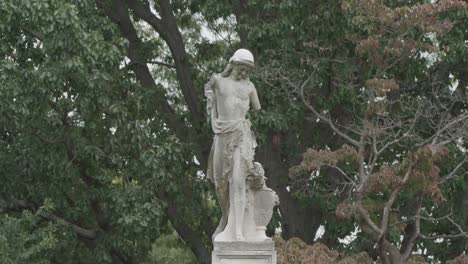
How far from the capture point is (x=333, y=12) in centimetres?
1745

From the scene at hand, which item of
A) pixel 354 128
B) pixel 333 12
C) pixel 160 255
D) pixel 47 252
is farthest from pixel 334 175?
pixel 160 255

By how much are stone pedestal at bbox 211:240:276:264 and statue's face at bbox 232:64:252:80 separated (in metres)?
1.80

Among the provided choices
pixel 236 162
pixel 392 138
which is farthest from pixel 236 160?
pixel 392 138

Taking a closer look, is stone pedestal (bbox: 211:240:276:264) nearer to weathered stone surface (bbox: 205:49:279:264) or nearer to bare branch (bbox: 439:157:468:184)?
weathered stone surface (bbox: 205:49:279:264)

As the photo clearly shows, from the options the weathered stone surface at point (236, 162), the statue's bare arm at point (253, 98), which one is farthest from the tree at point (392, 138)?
the weathered stone surface at point (236, 162)

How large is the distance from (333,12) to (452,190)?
353 cm

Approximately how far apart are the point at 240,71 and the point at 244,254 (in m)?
1.97

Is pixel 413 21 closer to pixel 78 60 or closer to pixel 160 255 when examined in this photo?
pixel 78 60

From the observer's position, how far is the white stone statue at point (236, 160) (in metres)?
12.6

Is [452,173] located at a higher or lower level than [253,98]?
higher

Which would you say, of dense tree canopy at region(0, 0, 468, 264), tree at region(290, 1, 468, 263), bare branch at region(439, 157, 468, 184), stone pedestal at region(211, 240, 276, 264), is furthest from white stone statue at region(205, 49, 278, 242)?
bare branch at region(439, 157, 468, 184)

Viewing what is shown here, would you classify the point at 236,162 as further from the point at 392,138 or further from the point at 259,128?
the point at 392,138

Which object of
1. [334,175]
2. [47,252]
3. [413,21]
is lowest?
[47,252]

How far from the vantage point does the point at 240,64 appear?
1270cm
